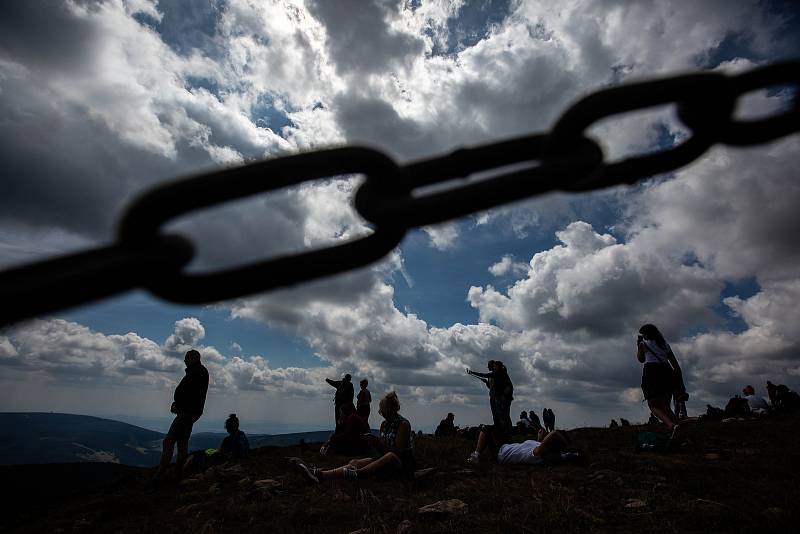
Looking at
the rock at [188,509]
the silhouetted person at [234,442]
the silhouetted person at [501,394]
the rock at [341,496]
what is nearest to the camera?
the rock at [341,496]

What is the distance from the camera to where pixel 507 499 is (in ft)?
18.3

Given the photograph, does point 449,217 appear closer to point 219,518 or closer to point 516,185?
point 516,185

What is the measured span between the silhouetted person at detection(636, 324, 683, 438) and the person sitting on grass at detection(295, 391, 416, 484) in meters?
4.15

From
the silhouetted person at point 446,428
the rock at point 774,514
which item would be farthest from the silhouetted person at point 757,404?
the rock at point 774,514

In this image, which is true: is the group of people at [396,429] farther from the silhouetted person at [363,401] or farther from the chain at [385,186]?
the chain at [385,186]

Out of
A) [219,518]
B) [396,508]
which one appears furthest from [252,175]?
[219,518]

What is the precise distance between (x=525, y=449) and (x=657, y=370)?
8.51ft

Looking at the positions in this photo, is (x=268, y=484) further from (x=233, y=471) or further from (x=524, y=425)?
(x=524, y=425)

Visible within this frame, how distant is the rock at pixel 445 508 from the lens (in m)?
5.17

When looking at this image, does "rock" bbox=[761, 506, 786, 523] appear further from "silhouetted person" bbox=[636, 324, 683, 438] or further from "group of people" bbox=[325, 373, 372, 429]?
"group of people" bbox=[325, 373, 372, 429]

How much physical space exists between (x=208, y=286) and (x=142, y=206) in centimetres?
20

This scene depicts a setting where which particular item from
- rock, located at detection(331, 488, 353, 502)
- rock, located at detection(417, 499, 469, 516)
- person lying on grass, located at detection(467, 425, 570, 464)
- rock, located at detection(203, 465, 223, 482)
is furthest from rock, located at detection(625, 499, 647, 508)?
rock, located at detection(203, 465, 223, 482)

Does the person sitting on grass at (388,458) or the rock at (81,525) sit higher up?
the person sitting on grass at (388,458)

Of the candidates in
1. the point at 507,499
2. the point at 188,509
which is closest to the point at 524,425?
the point at 507,499
